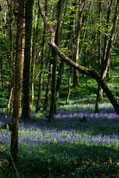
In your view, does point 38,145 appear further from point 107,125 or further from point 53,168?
point 107,125

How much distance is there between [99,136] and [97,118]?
3.79 meters

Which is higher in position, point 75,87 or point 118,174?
point 118,174

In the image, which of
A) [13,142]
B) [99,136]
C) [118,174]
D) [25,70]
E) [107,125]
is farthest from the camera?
[25,70]

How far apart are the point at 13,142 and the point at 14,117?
0.57m

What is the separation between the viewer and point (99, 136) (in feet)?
24.7

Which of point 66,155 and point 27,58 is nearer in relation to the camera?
point 66,155

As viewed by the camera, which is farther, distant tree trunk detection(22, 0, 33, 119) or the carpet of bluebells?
distant tree trunk detection(22, 0, 33, 119)

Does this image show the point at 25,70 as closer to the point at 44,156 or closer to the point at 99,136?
the point at 99,136

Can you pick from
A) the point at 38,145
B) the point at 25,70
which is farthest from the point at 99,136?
the point at 25,70

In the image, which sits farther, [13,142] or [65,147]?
[65,147]

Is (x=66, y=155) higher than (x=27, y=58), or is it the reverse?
(x=27, y=58)

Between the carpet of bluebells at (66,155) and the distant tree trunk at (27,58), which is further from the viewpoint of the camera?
the distant tree trunk at (27,58)

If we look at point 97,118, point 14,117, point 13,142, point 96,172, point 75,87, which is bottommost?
point 75,87

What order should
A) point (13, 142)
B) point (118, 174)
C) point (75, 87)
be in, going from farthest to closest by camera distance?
1. point (75, 87)
2. point (13, 142)
3. point (118, 174)
